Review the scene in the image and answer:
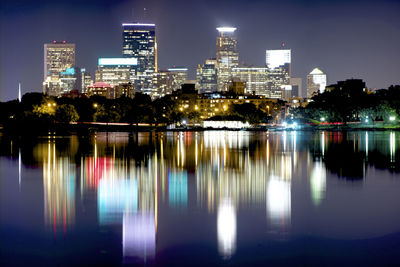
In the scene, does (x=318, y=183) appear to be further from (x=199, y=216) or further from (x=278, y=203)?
(x=199, y=216)

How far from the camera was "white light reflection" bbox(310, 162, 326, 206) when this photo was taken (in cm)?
2114

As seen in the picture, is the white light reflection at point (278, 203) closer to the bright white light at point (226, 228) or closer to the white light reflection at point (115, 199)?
the bright white light at point (226, 228)

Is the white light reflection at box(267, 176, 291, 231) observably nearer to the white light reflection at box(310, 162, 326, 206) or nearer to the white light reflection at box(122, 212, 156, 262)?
the white light reflection at box(310, 162, 326, 206)

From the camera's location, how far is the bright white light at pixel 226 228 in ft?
44.9

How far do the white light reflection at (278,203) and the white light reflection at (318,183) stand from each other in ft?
3.40

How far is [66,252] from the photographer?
43.8 feet

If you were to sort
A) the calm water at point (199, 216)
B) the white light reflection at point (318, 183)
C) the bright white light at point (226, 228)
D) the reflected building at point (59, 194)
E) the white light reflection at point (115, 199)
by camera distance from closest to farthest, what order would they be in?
the calm water at point (199, 216)
the bright white light at point (226, 228)
the reflected building at point (59, 194)
the white light reflection at point (115, 199)
the white light reflection at point (318, 183)

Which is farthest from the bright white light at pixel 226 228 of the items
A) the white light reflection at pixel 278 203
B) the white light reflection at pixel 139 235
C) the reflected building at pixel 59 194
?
the reflected building at pixel 59 194

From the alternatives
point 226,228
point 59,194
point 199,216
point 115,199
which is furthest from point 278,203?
point 59,194

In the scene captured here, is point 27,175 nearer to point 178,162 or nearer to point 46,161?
point 46,161

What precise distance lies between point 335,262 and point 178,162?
24.2 m

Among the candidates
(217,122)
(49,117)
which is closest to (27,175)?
(49,117)

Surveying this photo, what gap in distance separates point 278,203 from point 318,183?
608 cm

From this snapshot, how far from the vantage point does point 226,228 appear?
15852 mm
